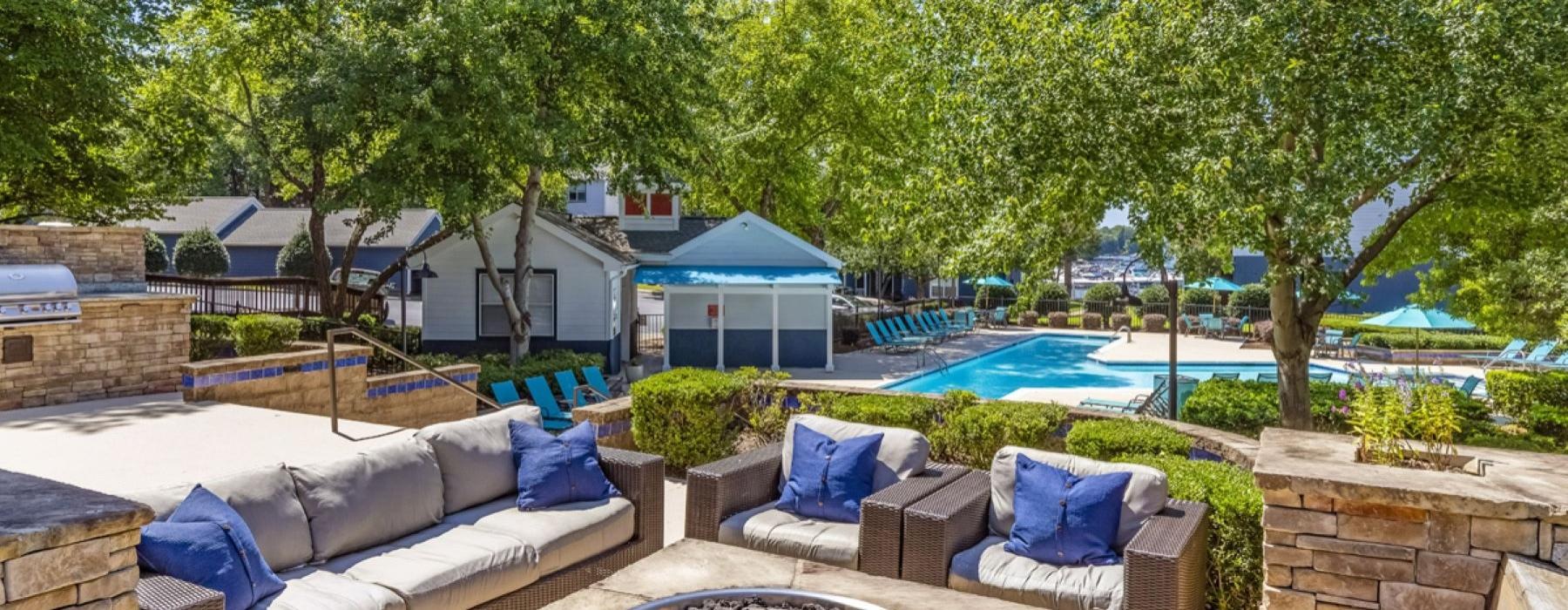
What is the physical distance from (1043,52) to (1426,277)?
7.93 meters

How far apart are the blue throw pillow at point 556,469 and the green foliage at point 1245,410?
270 inches

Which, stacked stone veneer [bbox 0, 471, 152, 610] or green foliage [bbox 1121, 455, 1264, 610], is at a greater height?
stacked stone veneer [bbox 0, 471, 152, 610]

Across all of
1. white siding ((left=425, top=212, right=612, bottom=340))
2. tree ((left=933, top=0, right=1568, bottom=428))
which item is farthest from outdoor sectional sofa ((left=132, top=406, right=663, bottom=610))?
white siding ((left=425, top=212, right=612, bottom=340))

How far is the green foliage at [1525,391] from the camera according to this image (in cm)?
1213

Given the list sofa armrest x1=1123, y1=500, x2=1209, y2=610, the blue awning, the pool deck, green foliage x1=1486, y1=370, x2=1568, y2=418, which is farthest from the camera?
the blue awning

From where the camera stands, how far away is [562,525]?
520 centimetres

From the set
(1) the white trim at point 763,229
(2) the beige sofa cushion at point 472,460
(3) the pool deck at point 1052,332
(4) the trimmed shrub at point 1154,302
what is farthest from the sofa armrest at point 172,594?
(4) the trimmed shrub at point 1154,302

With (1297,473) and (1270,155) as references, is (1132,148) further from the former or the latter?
(1297,473)

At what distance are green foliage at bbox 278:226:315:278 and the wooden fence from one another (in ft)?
31.8

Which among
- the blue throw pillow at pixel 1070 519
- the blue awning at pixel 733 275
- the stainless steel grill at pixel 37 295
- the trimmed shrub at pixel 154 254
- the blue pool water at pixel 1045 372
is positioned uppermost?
the trimmed shrub at pixel 154 254

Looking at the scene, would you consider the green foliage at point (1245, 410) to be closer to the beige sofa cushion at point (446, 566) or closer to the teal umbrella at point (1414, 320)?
the beige sofa cushion at point (446, 566)

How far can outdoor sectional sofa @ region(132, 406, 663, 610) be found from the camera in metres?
4.23

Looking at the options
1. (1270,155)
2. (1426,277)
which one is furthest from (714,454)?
(1426,277)

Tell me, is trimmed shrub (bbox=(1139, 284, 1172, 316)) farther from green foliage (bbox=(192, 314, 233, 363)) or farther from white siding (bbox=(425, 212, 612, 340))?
green foliage (bbox=(192, 314, 233, 363))
